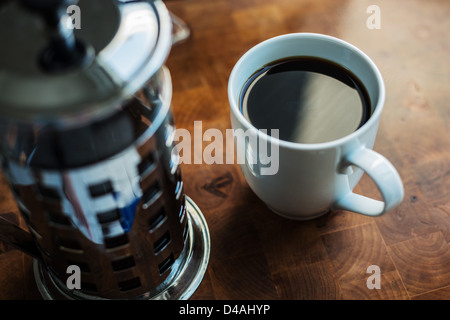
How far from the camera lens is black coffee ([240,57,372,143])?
0.47 meters

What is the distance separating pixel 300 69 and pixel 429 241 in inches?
8.0

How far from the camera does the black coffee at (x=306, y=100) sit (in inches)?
18.5

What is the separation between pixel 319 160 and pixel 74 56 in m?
0.20

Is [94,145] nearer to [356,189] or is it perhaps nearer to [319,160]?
[319,160]

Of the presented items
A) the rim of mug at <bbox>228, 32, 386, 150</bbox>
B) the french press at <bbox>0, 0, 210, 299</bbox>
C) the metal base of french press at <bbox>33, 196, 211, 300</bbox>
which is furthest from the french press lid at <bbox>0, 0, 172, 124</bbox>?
the metal base of french press at <bbox>33, 196, 211, 300</bbox>

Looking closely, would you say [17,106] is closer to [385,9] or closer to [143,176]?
[143,176]

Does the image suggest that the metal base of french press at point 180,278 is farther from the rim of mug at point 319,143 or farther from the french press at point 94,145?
the rim of mug at point 319,143

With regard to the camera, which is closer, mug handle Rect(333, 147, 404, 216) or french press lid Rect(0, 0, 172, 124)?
french press lid Rect(0, 0, 172, 124)

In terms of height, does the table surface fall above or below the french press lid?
below

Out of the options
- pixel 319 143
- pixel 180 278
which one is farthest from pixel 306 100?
pixel 180 278

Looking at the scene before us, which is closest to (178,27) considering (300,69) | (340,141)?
Answer: (300,69)

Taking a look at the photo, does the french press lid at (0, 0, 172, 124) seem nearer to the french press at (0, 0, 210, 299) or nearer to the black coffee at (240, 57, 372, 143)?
the french press at (0, 0, 210, 299)

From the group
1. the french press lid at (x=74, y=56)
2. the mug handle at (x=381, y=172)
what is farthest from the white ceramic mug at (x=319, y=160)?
the french press lid at (x=74, y=56)

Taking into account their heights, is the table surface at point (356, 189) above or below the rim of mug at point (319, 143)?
below
